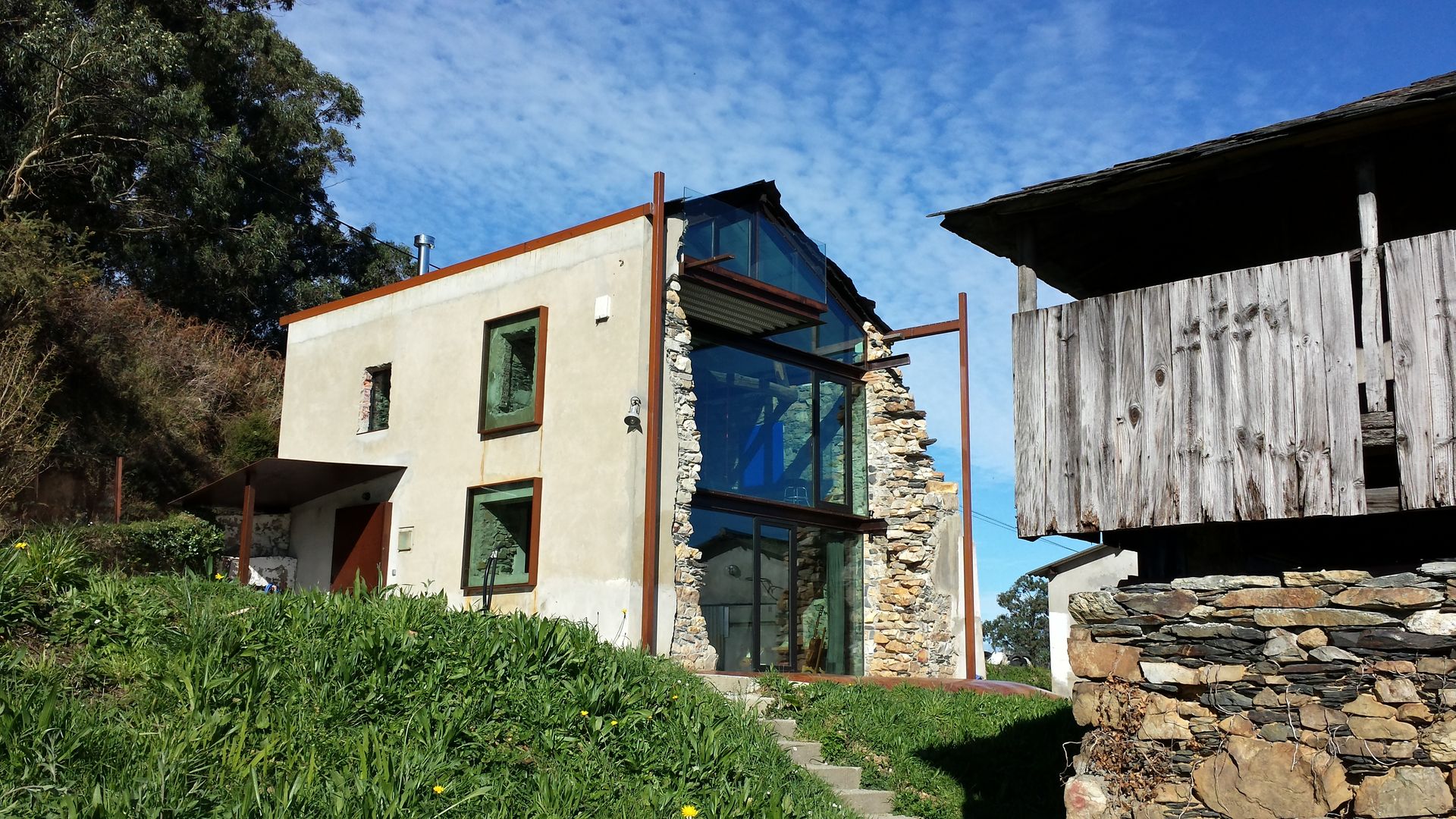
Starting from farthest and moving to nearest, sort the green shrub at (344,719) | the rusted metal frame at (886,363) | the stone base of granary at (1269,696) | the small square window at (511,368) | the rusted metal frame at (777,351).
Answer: the rusted metal frame at (886,363) → the rusted metal frame at (777,351) → the small square window at (511,368) → the stone base of granary at (1269,696) → the green shrub at (344,719)

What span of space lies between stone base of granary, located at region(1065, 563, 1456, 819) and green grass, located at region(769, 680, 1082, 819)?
2.27 meters

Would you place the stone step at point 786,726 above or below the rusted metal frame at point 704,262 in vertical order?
below

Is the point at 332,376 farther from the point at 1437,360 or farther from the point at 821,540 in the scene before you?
the point at 1437,360

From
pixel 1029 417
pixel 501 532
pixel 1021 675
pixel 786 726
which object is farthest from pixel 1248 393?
pixel 1021 675

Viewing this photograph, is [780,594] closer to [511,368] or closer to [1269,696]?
[511,368]

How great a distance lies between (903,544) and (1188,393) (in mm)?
9901

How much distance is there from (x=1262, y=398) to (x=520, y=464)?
10.2 meters

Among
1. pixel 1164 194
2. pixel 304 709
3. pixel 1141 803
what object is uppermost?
pixel 1164 194

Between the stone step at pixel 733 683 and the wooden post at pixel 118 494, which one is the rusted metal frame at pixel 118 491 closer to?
the wooden post at pixel 118 494

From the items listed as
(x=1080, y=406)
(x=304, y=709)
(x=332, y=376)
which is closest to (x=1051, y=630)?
(x=332, y=376)

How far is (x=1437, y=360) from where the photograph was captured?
7492mm

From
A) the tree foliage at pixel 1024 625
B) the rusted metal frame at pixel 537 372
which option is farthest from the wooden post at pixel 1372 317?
the tree foliage at pixel 1024 625

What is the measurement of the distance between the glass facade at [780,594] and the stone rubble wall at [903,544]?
314 millimetres

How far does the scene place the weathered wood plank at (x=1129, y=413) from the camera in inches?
331
